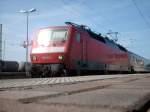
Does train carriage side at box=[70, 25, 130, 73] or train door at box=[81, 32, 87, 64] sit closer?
train carriage side at box=[70, 25, 130, 73]

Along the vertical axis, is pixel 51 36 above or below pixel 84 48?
above

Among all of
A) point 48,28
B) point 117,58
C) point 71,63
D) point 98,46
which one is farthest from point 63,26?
point 117,58

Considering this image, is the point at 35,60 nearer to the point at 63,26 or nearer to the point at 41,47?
the point at 41,47

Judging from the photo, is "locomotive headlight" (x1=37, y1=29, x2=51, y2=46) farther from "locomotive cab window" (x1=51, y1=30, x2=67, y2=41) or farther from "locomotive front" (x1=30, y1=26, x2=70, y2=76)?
"locomotive cab window" (x1=51, y1=30, x2=67, y2=41)

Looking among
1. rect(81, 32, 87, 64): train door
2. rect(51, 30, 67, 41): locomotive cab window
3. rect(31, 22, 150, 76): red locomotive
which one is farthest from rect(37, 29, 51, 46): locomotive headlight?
rect(81, 32, 87, 64): train door

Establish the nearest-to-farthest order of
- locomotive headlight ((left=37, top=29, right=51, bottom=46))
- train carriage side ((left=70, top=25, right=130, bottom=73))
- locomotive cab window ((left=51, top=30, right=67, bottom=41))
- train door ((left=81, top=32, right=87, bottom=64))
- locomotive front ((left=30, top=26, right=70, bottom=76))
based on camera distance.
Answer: locomotive front ((left=30, top=26, right=70, bottom=76))
locomotive cab window ((left=51, top=30, right=67, bottom=41))
locomotive headlight ((left=37, top=29, right=51, bottom=46))
train carriage side ((left=70, top=25, right=130, bottom=73))
train door ((left=81, top=32, right=87, bottom=64))

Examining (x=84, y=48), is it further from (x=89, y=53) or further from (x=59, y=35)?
(x=59, y=35)

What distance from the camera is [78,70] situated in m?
18.1

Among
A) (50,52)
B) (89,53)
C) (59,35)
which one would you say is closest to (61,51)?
(50,52)

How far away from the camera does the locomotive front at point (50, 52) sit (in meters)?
16.9

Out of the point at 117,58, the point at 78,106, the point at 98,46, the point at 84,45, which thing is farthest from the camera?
the point at 117,58

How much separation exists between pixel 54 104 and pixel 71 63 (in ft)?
47.7

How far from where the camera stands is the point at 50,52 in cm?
1711

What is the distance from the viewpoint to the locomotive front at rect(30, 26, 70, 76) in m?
16.9
